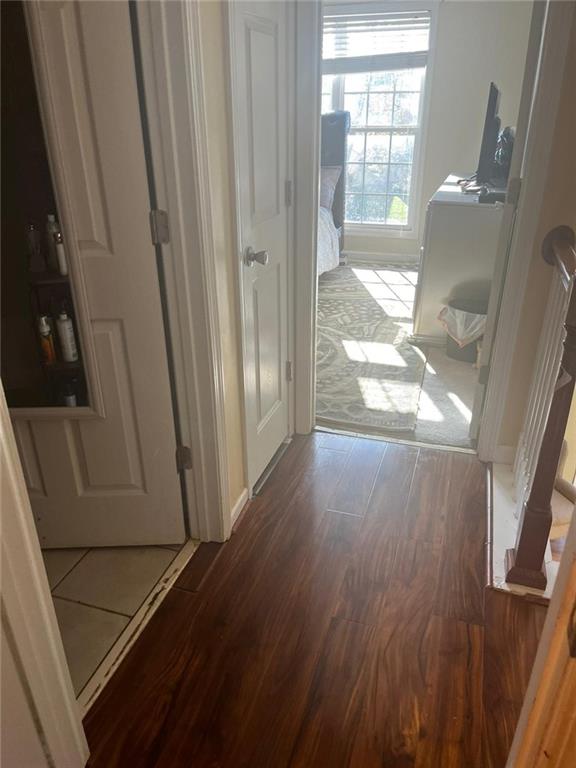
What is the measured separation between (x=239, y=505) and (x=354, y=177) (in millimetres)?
4607

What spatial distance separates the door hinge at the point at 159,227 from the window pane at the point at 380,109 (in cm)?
472

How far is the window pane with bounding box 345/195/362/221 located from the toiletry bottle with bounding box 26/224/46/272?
4774 millimetres

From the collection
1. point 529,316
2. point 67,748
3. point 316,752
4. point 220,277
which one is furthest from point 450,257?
point 67,748

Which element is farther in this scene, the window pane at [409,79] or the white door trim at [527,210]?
the window pane at [409,79]

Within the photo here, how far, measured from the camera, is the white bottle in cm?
172

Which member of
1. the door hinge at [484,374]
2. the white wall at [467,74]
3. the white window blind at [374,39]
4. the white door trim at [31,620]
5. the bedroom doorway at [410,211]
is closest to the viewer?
the white door trim at [31,620]

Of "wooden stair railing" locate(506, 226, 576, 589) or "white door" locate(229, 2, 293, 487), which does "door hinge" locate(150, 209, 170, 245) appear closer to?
"white door" locate(229, 2, 293, 487)

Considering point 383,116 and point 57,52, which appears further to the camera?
point 383,116

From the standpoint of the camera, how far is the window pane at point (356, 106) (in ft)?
18.4

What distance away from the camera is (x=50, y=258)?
1688mm

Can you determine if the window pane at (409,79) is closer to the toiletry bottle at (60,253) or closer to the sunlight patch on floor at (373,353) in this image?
the sunlight patch on floor at (373,353)

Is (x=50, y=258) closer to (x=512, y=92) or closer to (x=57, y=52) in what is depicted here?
(x=57, y=52)

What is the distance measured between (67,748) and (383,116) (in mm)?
5719

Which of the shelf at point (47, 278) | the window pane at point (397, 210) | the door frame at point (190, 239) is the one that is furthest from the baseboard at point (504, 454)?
the window pane at point (397, 210)
